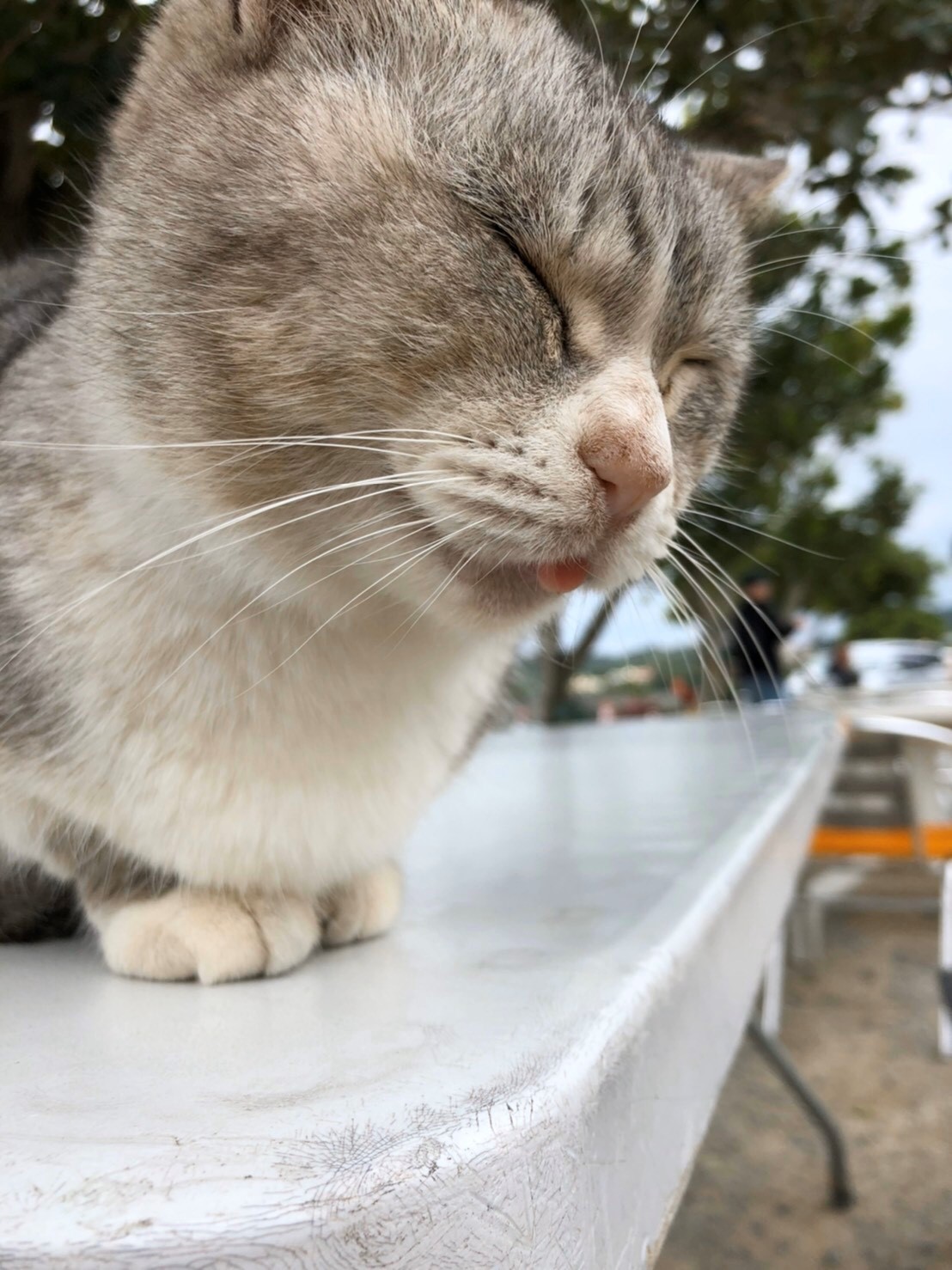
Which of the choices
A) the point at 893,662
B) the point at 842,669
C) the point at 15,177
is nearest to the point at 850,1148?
the point at 15,177

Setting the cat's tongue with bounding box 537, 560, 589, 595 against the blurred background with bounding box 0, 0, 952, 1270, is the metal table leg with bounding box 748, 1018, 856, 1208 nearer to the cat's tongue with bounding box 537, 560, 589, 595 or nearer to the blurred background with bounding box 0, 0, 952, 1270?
the blurred background with bounding box 0, 0, 952, 1270

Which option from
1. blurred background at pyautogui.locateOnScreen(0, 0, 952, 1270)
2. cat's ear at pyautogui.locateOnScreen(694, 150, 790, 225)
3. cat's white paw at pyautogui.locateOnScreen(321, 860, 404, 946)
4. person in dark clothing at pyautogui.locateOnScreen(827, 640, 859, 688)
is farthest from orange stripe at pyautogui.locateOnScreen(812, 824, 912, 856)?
person in dark clothing at pyautogui.locateOnScreen(827, 640, 859, 688)

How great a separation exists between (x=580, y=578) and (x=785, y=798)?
77cm

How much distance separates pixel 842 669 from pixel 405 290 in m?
10.9

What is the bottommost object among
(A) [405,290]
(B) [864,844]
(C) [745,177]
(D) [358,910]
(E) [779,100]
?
(B) [864,844]

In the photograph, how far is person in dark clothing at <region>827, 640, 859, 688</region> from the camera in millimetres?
10258

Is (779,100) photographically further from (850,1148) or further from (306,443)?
(850,1148)

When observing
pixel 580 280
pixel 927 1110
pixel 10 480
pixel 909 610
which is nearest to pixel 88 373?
pixel 10 480

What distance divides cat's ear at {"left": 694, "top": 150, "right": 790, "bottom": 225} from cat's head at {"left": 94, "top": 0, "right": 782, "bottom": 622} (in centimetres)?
29

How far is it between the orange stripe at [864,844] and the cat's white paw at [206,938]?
8.79 feet

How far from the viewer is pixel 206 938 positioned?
2.41 feet

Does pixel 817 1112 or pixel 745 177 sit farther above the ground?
pixel 745 177

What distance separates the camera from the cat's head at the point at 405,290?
2.25 ft

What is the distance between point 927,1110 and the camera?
9.55 ft
